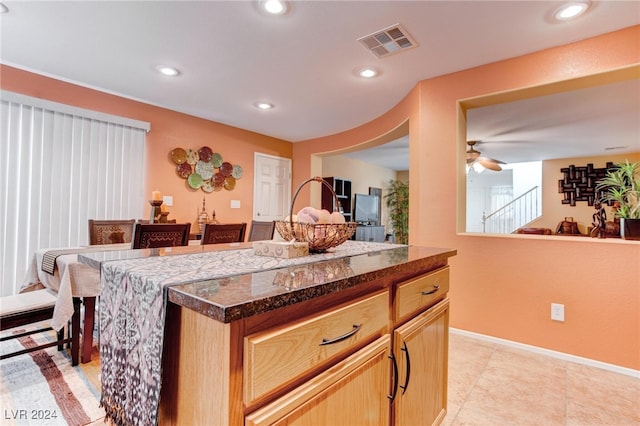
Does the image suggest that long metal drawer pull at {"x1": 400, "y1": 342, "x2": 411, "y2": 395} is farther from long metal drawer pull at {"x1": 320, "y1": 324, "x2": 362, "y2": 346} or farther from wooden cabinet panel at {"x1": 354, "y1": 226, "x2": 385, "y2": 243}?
wooden cabinet panel at {"x1": 354, "y1": 226, "x2": 385, "y2": 243}

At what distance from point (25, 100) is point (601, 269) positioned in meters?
4.88

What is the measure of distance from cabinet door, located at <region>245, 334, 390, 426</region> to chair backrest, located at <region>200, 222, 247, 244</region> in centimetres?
169

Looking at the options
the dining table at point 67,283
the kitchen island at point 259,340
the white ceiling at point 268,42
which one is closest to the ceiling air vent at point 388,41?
the white ceiling at point 268,42

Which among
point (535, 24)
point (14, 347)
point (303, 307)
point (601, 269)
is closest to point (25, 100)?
point (14, 347)

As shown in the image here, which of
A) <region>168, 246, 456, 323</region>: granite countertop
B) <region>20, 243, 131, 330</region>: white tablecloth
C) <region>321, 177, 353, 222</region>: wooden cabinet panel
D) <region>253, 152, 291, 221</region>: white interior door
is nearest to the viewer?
<region>168, 246, 456, 323</region>: granite countertop

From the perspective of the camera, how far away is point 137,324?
2.31 ft

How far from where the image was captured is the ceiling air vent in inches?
83.0

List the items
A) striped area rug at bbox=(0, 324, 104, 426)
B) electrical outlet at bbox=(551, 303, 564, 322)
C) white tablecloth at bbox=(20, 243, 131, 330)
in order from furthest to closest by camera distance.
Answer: electrical outlet at bbox=(551, 303, 564, 322) < white tablecloth at bbox=(20, 243, 131, 330) < striped area rug at bbox=(0, 324, 104, 426)

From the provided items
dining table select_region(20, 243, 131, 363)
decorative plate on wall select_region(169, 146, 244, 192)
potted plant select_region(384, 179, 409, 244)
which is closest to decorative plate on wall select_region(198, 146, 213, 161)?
decorative plate on wall select_region(169, 146, 244, 192)

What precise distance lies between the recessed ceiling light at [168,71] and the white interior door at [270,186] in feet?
6.49

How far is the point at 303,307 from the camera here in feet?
2.26

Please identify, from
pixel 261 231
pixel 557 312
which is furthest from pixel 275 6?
pixel 557 312

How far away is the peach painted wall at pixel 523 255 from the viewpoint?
2.05 meters

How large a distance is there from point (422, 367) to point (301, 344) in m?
0.74
